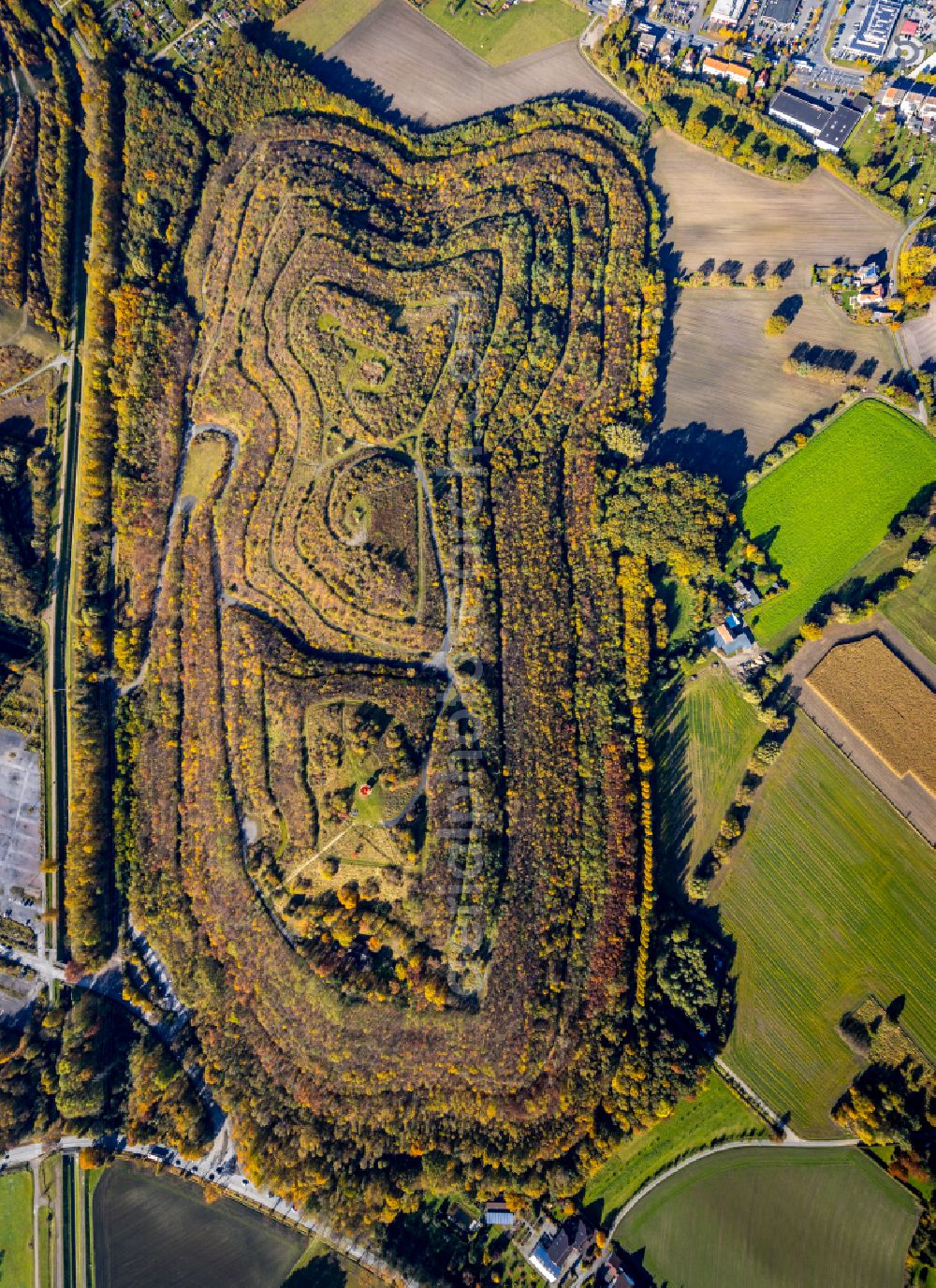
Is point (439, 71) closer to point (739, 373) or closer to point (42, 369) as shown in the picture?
point (739, 373)

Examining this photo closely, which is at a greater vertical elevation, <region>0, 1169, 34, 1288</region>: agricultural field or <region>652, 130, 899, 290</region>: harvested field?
<region>652, 130, 899, 290</region>: harvested field

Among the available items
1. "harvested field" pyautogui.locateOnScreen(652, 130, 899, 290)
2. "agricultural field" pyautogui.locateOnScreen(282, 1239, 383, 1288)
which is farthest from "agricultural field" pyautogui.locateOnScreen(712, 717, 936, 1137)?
"harvested field" pyautogui.locateOnScreen(652, 130, 899, 290)

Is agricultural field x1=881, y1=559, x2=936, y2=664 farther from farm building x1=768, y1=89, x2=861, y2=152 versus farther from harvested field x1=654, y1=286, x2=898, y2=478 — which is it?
farm building x1=768, y1=89, x2=861, y2=152

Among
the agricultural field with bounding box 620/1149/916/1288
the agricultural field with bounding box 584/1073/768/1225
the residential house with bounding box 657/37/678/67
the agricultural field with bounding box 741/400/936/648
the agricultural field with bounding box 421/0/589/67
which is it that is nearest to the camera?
the agricultural field with bounding box 620/1149/916/1288

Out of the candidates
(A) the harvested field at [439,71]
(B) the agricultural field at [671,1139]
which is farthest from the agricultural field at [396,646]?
(B) the agricultural field at [671,1139]

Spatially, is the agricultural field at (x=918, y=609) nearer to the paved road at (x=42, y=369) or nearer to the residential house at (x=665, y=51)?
the residential house at (x=665, y=51)

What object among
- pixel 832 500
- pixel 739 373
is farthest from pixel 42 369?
pixel 832 500
